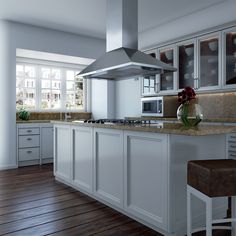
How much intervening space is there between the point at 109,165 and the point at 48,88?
3.70 m

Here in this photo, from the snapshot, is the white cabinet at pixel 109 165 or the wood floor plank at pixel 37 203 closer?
the white cabinet at pixel 109 165

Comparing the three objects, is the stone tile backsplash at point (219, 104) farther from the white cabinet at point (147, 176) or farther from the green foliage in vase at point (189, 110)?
the white cabinet at point (147, 176)

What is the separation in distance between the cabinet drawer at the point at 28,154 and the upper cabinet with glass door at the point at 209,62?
10.6 ft

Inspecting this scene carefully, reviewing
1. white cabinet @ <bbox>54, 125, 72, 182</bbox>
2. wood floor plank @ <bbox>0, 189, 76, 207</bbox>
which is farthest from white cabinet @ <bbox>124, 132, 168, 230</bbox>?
white cabinet @ <bbox>54, 125, 72, 182</bbox>

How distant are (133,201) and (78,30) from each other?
13.0 ft

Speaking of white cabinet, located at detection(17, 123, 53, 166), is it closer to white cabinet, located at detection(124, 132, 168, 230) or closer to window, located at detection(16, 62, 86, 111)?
window, located at detection(16, 62, 86, 111)

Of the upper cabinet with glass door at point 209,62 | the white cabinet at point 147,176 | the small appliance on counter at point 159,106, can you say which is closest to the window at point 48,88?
the small appliance on counter at point 159,106

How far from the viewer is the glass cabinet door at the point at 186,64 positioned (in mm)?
4324

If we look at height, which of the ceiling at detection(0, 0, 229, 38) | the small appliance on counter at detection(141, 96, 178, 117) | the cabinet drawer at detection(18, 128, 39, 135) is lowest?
the cabinet drawer at detection(18, 128, 39, 135)

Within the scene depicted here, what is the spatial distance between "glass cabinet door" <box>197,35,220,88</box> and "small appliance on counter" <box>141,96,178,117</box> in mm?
774

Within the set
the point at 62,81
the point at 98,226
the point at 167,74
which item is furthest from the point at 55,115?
the point at 98,226

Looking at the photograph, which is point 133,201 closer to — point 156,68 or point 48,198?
point 48,198

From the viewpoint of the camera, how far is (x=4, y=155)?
182 inches

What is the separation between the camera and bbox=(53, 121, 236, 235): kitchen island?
78.5 inches
